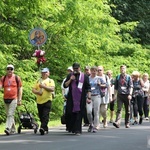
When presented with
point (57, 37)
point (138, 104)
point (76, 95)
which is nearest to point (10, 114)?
point (76, 95)

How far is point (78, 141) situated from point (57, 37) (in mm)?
12518

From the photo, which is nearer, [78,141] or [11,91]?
[78,141]

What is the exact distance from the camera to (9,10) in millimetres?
22469

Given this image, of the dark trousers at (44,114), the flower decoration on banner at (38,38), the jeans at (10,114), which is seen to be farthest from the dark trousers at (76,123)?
the flower decoration on banner at (38,38)

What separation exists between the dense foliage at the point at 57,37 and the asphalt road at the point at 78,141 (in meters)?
5.76

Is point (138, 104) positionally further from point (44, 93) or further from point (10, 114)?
point (10, 114)

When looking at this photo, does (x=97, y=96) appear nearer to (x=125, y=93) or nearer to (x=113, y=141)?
(x=125, y=93)

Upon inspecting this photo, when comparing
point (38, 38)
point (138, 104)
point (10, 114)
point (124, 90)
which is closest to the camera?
point (10, 114)

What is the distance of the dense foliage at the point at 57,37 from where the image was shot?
22234mm

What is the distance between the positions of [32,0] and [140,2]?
2445 centimetres

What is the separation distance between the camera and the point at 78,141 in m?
13.8

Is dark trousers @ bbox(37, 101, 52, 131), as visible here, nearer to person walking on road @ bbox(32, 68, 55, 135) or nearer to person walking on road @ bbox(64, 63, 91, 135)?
person walking on road @ bbox(32, 68, 55, 135)

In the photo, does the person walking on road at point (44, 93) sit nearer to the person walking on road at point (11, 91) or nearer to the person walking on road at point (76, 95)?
the person walking on road at point (76, 95)

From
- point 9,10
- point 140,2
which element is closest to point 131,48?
point 140,2
